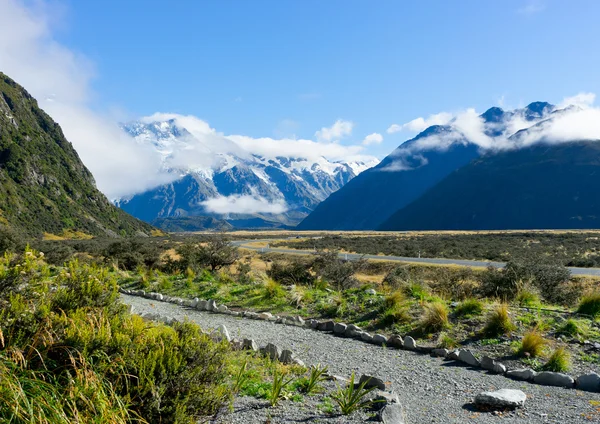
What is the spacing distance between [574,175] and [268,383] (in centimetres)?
19665

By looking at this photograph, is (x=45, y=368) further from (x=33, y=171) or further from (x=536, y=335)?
(x=33, y=171)

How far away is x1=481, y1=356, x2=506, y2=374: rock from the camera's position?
7.68m

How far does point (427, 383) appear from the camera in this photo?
7.03 meters

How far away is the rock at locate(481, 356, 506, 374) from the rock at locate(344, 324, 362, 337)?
3.19 m

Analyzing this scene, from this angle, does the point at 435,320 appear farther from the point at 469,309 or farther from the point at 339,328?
the point at 339,328

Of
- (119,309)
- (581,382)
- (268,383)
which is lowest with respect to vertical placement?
(581,382)

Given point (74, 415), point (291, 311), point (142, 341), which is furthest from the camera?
point (291, 311)

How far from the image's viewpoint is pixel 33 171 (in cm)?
11019

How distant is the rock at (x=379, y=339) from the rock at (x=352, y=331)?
0.60 m

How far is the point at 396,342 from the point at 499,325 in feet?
7.78

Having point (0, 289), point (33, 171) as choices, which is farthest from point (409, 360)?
point (33, 171)

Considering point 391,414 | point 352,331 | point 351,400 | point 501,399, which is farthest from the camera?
point 352,331

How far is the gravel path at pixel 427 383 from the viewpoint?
563cm

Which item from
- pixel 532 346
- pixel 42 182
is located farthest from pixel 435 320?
pixel 42 182
